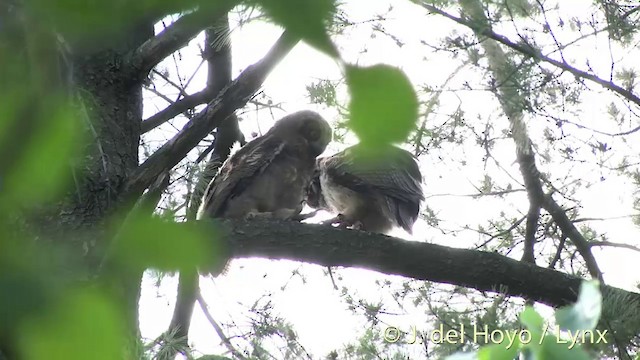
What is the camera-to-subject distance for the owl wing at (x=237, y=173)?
3.41 meters

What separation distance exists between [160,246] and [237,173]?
3.09m

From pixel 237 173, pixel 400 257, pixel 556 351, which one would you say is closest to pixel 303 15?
pixel 556 351

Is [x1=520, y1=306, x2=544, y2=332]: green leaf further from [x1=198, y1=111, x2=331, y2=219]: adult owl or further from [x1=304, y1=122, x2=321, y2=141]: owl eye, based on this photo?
[x1=304, y1=122, x2=321, y2=141]: owl eye

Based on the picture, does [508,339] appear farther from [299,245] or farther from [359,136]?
[299,245]

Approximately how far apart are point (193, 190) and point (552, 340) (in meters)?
2.98

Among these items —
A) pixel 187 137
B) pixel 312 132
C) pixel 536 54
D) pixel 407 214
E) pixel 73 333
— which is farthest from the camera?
pixel 312 132

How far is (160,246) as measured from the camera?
0.39 metres


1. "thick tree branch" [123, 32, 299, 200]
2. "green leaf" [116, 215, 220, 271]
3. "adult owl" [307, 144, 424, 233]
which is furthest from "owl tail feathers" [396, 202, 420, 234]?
"green leaf" [116, 215, 220, 271]

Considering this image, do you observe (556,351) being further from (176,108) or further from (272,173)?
(272,173)

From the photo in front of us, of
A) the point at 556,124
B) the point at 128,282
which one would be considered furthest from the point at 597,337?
the point at 128,282

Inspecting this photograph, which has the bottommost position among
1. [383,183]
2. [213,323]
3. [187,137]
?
[213,323]

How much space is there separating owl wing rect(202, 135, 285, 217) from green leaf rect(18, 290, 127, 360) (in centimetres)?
307

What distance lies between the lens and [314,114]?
3924 millimetres

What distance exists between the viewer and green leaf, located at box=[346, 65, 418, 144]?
1.13ft
